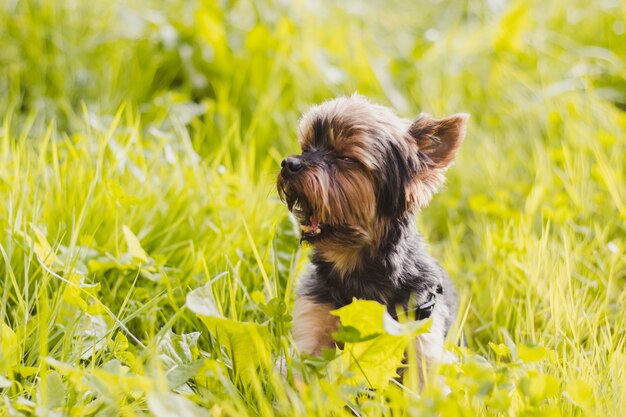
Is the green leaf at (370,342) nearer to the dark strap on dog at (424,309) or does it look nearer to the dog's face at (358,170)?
the dark strap on dog at (424,309)

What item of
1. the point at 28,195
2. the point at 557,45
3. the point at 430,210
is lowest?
the point at 430,210

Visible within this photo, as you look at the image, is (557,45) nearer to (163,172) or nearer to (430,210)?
(430,210)

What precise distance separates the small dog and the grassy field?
204 millimetres

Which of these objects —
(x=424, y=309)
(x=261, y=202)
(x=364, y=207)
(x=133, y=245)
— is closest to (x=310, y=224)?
(x=364, y=207)

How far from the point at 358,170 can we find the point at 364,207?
0.16 m

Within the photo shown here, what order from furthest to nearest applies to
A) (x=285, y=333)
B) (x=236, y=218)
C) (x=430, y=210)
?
A: (x=430, y=210) → (x=236, y=218) → (x=285, y=333)

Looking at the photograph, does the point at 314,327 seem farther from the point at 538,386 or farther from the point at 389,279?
the point at 538,386

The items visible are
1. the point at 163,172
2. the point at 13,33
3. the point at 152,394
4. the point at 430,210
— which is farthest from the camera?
the point at 13,33

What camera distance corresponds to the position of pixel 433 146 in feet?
11.4

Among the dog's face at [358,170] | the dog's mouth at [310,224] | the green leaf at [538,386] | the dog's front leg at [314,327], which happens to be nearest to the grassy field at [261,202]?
the green leaf at [538,386]

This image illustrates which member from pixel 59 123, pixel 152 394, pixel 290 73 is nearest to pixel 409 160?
pixel 152 394

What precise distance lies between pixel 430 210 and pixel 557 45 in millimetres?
2533

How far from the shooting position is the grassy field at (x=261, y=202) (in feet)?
9.07

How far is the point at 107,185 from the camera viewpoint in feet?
13.1
